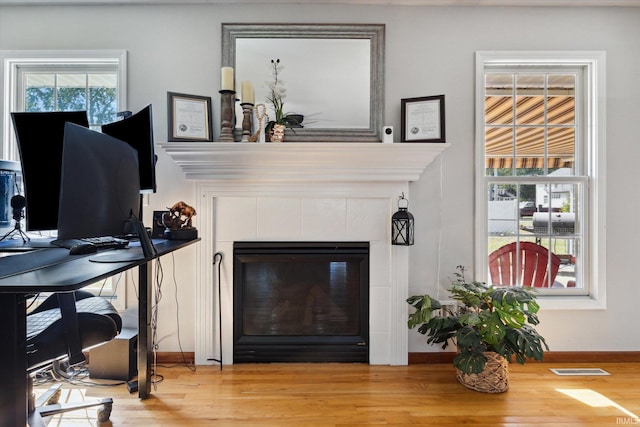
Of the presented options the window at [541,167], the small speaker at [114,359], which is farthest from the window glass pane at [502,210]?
the small speaker at [114,359]

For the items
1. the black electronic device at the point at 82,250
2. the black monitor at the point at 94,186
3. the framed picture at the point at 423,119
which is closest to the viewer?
the black monitor at the point at 94,186

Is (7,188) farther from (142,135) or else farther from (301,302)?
(301,302)

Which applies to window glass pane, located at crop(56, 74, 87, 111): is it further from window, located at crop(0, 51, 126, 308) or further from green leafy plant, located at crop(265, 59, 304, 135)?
green leafy plant, located at crop(265, 59, 304, 135)

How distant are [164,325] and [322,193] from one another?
55.5 inches

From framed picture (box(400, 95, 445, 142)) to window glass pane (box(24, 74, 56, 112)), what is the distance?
251 cm

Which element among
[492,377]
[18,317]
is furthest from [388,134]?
[18,317]

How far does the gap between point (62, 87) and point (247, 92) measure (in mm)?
1433

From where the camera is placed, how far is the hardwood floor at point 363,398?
171 centimetres

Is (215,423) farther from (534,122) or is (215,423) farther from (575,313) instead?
(534,122)

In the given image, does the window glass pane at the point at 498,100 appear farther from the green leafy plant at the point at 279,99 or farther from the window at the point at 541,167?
the green leafy plant at the point at 279,99

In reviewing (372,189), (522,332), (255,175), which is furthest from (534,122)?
(255,175)

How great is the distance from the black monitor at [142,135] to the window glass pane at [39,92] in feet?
3.54

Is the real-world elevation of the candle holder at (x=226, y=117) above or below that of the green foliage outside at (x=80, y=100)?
below

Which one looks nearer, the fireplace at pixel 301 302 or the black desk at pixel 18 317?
the black desk at pixel 18 317
